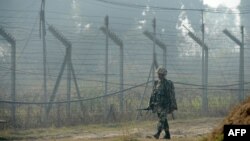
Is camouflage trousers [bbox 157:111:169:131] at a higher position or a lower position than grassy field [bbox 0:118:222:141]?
higher

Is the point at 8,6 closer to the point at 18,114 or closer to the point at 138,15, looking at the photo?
the point at 138,15

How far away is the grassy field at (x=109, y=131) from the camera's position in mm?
11275

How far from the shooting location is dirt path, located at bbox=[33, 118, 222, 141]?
11242 millimetres

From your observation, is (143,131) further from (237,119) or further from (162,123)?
(237,119)

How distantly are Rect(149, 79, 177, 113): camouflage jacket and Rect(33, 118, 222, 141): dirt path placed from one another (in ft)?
2.08

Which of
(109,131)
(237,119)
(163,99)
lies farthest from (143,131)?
(237,119)

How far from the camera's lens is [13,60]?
13.1 meters

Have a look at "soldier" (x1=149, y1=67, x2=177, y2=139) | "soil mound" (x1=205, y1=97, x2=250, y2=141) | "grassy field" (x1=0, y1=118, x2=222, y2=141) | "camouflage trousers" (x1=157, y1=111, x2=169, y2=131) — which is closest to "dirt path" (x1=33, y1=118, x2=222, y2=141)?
"grassy field" (x1=0, y1=118, x2=222, y2=141)

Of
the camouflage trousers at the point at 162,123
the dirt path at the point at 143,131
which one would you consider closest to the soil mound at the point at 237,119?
the camouflage trousers at the point at 162,123

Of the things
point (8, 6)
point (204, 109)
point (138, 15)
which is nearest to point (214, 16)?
point (138, 15)

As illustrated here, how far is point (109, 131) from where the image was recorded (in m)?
12.5

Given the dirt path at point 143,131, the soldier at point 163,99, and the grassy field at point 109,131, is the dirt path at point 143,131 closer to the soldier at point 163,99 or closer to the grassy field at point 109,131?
the grassy field at point 109,131

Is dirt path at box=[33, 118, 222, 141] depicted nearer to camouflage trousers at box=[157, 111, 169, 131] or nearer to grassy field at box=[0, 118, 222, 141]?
grassy field at box=[0, 118, 222, 141]

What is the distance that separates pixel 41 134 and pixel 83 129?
50.8 inches
